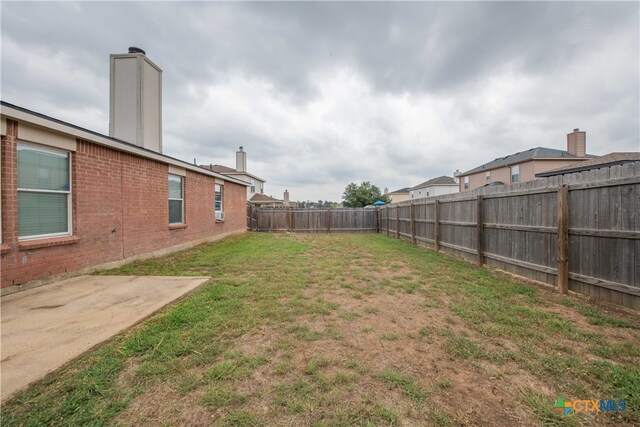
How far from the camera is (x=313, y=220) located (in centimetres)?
1730

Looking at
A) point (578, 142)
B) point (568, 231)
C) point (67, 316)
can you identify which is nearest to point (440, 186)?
point (578, 142)

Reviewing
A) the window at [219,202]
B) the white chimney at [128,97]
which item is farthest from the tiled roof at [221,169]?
the white chimney at [128,97]

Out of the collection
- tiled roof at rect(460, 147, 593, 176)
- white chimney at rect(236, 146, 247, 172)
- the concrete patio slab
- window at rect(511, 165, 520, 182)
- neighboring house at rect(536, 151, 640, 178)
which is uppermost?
white chimney at rect(236, 146, 247, 172)

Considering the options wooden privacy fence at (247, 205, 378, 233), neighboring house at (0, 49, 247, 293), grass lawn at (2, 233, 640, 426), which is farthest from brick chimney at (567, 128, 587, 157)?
neighboring house at (0, 49, 247, 293)

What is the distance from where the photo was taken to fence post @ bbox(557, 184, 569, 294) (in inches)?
161

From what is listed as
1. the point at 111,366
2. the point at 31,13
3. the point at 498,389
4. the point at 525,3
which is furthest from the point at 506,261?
the point at 31,13

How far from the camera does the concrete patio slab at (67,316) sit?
2.09 m

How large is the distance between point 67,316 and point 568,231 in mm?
7308

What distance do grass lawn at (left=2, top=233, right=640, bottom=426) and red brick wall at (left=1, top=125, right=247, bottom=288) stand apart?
2861 millimetres

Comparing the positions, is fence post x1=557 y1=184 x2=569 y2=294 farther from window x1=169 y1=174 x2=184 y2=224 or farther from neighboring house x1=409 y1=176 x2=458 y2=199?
neighboring house x1=409 y1=176 x2=458 y2=199

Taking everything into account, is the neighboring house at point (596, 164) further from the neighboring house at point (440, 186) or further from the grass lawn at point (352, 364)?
the neighboring house at point (440, 186)

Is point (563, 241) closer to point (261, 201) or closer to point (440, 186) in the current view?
point (261, 201)

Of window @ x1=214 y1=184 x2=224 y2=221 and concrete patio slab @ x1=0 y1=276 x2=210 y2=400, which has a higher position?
window @ x1=214 y1=184 x2=224 y2=221

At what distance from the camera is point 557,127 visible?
64.1ft
